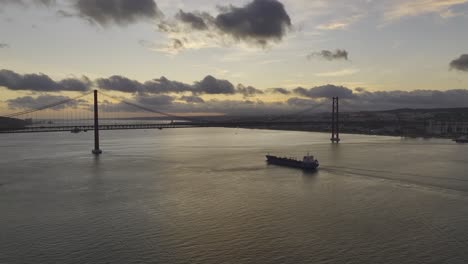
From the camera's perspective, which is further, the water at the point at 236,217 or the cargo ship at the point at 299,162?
the cargo ship at the point at 299,162

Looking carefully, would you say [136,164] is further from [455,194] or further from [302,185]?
[455,194]

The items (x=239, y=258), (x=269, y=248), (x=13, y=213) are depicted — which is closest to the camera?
(x=239, y=258)

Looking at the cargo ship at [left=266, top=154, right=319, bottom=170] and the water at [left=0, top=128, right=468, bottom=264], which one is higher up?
the cargo ship at [left=266, top=154, right=319, bottom=170]

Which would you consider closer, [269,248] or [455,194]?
[269,248]

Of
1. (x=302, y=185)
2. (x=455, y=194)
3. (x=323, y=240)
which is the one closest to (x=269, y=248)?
(x=323, y=240)

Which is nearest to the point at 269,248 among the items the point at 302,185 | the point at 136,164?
the point at 302,185

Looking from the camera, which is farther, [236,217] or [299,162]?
[299,162]

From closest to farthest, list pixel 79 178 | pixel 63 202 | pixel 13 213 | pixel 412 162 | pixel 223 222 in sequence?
pixel 223 222
pixel 13 213
pixel 63 202
pixel 79 178
pixel 412 162

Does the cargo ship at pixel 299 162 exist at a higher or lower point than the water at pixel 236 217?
higher

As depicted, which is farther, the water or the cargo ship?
the cargo ship

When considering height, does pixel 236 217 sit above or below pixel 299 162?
below
